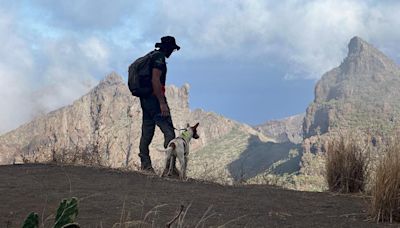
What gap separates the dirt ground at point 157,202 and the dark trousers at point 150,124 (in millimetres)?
1010

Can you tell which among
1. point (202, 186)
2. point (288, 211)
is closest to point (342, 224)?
point (288, 211)

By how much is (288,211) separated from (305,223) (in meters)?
0.57

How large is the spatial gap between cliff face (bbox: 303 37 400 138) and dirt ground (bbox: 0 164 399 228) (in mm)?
101999

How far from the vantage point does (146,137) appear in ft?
27.3

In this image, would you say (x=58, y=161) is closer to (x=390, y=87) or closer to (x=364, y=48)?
(x=390, y=87)

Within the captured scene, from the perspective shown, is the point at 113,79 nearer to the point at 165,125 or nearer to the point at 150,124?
the point at 150,124

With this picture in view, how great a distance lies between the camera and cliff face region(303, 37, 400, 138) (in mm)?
124812

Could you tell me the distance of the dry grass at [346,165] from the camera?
6.78 meters

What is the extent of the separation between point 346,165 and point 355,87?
5971 inches

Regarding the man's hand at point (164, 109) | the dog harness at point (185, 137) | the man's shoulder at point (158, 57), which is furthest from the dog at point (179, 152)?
the man's shoulder at point (158, 57)

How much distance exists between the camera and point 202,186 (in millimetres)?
6543

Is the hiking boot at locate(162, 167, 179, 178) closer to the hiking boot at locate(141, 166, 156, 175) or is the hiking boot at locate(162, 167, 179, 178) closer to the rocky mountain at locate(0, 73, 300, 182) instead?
the hiking boot at locate(141, 166, 156, 175)

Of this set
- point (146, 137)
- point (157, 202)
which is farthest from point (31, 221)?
point (146, 137)

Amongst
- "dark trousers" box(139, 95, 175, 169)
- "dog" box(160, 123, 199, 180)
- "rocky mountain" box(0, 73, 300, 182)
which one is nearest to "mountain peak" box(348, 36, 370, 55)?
"rocky mountain" box(0, 73, 300, 182)
